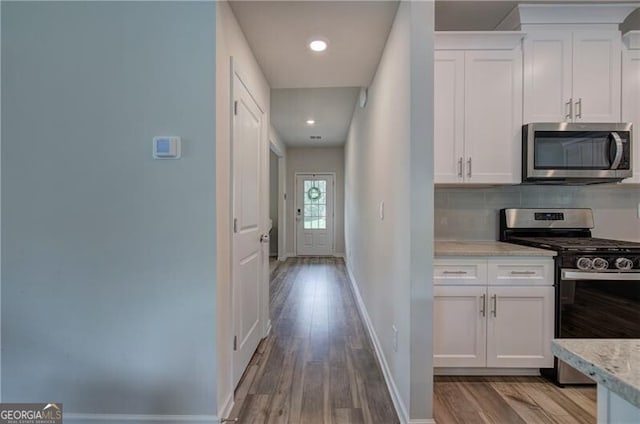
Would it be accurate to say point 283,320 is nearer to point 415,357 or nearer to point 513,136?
point 415,357

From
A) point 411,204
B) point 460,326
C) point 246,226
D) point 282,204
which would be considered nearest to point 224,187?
point 246,226

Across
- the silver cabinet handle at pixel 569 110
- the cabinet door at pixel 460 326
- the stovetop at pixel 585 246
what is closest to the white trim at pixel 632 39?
the silver cabinet handle at pixel 569 110

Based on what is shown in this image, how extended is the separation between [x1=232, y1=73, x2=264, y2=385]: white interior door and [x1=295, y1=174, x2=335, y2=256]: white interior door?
4.31 metres

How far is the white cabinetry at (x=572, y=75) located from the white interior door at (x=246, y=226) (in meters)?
1.93

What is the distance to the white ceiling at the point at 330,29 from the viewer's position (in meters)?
1.67

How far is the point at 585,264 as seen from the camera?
5.86ft

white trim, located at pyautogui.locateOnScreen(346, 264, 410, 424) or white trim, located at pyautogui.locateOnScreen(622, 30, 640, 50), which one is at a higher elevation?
white trim, located at pyautogui.locateOnScreen(622, 30, 640, 50)

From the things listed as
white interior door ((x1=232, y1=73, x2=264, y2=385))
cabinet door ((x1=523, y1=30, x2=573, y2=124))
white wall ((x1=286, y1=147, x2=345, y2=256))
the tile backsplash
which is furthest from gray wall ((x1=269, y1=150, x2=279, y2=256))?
cabinet door ((x1=523, y1=30, x2=573, y2=124))

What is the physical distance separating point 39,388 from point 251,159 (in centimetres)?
171

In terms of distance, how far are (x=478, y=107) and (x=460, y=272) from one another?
1.14 meters

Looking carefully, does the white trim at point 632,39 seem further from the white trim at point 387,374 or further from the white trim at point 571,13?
the white trim at point 387,374

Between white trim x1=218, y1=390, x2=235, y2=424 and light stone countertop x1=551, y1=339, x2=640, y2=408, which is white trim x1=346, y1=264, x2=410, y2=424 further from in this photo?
light stone countertop x1=551, y1=339, x2=640, y2=408

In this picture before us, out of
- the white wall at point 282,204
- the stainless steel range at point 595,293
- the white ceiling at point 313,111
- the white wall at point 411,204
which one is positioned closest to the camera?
the white wall at point 411,204

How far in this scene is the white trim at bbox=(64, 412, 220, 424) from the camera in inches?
58.1
